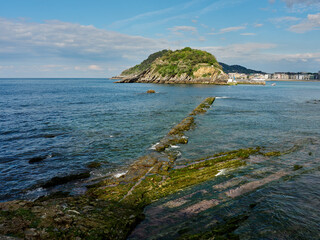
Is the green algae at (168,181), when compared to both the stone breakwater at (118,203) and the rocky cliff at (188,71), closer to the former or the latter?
the stone breakwater at (118,203)

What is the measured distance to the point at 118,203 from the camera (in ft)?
29.8

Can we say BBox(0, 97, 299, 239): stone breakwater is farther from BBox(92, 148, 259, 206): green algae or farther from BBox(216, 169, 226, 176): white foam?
BBox(216, 169, 226, 176): white foam

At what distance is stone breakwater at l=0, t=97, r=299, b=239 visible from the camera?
256 inches

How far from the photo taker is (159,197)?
992 centimetres

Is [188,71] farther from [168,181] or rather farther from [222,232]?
[222,232]

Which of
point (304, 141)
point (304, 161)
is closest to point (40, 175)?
point (304, 161)

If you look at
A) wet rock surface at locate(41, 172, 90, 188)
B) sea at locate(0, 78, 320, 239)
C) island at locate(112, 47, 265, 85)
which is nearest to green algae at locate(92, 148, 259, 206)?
sea at locate(0, 78, 320, 239)

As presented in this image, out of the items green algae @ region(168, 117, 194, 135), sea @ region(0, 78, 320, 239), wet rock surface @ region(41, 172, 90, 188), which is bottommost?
wet rock surface @ region(41, 172, 90, 188)

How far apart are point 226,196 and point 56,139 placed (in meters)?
19.4

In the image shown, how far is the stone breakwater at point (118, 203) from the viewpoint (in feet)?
21.4

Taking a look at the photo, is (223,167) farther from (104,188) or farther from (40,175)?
(40,175)

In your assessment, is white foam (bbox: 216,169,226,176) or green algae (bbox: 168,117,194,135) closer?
white foam (bbox: 216,169,226,176)

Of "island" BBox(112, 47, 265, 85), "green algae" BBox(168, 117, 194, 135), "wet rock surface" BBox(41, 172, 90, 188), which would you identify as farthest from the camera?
"island" BBox(112, 47, 265, 85)

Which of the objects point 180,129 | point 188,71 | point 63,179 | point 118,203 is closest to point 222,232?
point 118,203
